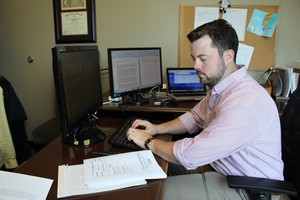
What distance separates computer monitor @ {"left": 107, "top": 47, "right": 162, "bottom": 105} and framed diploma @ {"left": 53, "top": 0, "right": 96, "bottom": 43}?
0.73 meters

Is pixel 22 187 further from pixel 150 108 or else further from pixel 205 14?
pixel 205 14

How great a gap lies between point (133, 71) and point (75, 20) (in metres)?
0.97

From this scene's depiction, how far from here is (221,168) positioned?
113cm

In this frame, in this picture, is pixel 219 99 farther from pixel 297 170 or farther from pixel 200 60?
pixel 297 170

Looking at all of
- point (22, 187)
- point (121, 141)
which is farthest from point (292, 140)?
point (22, 187)

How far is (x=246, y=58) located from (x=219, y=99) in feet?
3.97

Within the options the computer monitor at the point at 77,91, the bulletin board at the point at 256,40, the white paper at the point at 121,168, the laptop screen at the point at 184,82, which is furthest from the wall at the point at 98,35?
the white paper at the point at 121,168

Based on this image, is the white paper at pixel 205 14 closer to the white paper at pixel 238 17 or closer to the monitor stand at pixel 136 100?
the white paper at pixel 238 17

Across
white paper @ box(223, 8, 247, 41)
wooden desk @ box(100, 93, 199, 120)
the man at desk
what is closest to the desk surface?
wooden desk @ box(100, 93, 199, 120)

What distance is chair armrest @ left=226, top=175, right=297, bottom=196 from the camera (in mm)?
906

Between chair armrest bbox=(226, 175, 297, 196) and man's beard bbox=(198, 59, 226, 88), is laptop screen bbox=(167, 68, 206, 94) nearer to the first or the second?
man's beard bbox=(198, 59, 226, 88)

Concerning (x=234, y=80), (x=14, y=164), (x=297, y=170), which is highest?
(x=234, y=80)

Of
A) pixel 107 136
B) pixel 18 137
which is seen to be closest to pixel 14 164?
pixel 18 137

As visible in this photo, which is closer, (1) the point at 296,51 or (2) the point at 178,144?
(2) the point at 178,144
